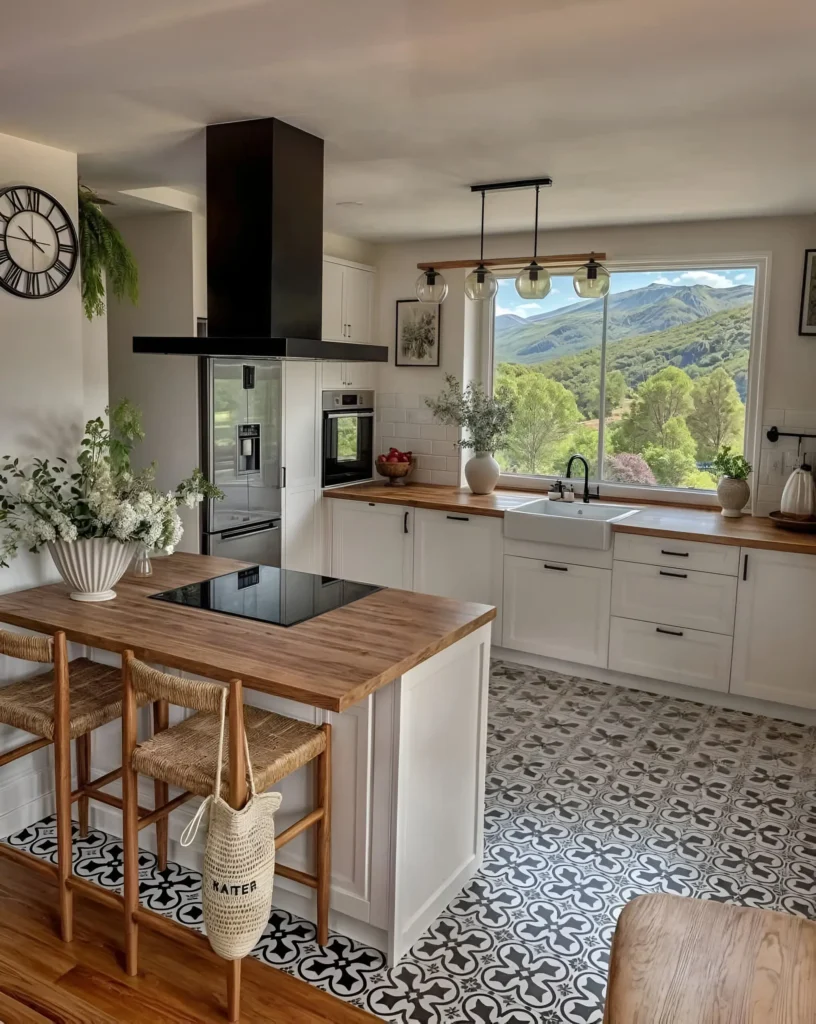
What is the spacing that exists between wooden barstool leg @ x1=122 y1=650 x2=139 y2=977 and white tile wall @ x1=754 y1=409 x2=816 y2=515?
12.1ft

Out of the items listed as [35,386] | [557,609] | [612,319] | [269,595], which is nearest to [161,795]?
[269,595]

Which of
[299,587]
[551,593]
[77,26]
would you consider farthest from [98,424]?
[551,593]

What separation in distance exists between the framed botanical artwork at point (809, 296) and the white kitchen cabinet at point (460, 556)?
1906 mm

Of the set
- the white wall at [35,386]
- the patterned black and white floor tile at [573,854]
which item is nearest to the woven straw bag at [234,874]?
the patterned black and white floor tile at [573,854]

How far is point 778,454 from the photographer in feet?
15.4

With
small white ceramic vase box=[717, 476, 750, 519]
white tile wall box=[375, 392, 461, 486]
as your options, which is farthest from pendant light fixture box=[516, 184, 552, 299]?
white tile wall box=[375, 392, 461, 486]

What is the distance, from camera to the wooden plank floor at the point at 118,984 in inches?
86.2

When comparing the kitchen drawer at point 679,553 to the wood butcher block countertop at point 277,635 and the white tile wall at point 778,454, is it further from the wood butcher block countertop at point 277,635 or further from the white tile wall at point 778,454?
the wood butcher block countertop at point 277,635

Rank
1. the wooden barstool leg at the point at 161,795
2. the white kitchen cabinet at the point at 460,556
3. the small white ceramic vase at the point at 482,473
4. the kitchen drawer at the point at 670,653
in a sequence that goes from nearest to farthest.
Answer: the wooden barstool leg at the point at 161,795 → the kitchen drawer at the point at 670,653 → the white kitchen cabinet at the point at 460,556 → the small white ceramic vase at the point at 482,473

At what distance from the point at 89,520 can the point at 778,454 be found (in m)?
3.58

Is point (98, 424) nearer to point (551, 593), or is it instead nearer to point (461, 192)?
point (461, 192)

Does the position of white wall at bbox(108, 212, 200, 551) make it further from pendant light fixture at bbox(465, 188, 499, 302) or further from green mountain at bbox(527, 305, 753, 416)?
green mountain at bbox(527, 305, 753, 416)

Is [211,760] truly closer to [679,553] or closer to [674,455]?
[679,553]

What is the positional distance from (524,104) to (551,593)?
268cm
